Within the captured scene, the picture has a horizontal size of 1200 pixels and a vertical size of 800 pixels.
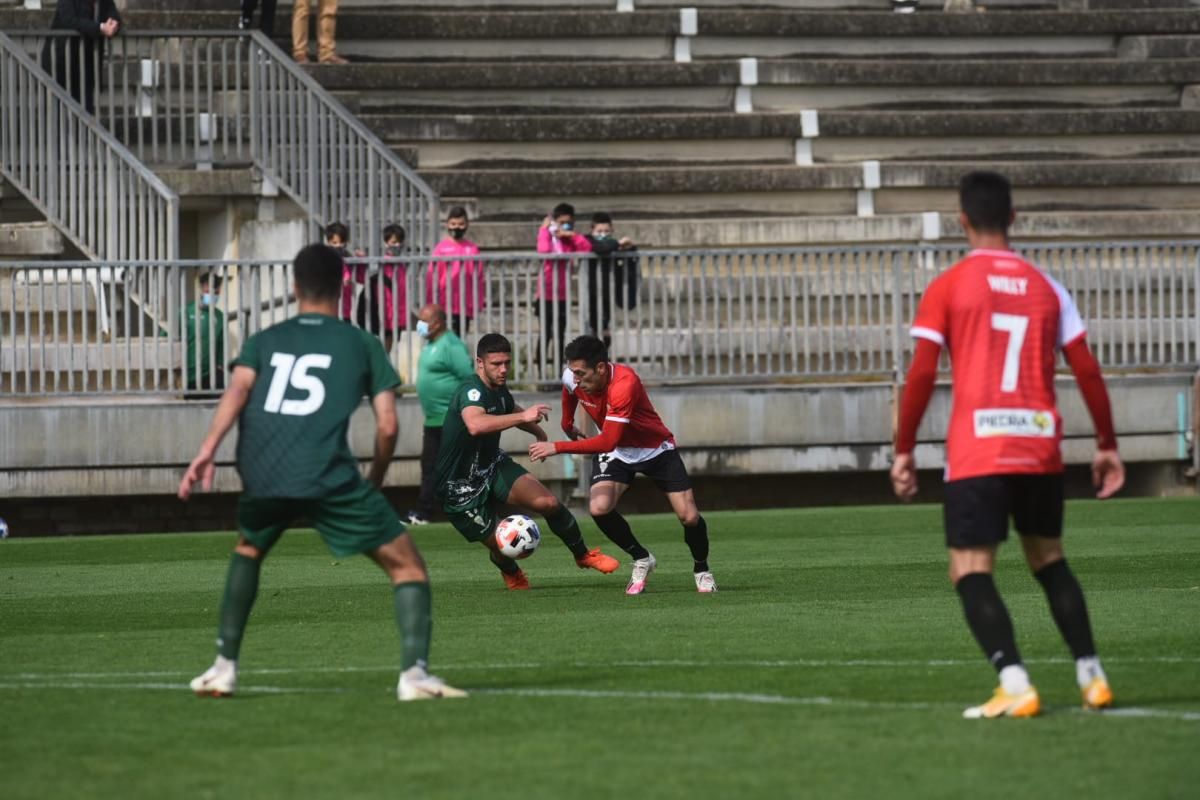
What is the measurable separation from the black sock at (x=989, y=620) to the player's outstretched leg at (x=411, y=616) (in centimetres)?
201

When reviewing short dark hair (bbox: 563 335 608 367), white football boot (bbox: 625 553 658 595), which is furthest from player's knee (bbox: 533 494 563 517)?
short dark hair (bbox: 563 335 608 367)

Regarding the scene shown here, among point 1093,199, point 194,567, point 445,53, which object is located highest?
point 445,53

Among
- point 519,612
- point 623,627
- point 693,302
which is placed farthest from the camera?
point 693,302

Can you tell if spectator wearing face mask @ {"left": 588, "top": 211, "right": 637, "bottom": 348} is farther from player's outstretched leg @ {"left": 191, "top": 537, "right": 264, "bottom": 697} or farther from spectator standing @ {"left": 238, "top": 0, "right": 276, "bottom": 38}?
player's outstretched leg @ {"left": 191, "top": 537, "right": 264, "bottom": 697}

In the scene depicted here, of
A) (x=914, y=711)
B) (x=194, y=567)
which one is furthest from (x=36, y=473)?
(x=914, y=711)

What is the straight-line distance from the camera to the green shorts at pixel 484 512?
12.8m

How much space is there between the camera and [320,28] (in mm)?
25484

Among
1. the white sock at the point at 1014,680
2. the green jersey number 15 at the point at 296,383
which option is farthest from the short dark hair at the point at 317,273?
the white sock at the point at 1014,680

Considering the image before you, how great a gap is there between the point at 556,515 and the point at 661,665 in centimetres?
427

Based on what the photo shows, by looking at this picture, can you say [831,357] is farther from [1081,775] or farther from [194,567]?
[1081,775]

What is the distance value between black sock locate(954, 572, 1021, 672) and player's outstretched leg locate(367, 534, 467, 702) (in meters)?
2.01

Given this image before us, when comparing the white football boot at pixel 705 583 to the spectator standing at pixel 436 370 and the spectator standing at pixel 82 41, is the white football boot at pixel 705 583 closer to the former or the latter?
the spectator standing at pixel 436 370

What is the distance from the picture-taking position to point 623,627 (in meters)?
10.4

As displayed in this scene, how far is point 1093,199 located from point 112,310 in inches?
527
